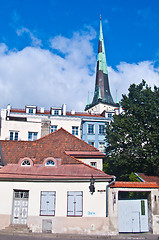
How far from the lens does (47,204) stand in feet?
55.9

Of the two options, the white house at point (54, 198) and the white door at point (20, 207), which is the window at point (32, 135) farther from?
the white door at point (20, 207)

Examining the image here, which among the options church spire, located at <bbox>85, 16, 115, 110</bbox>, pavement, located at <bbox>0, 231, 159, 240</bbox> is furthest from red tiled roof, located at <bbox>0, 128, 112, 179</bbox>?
church spire, located at <bbox>85, 16, 115, 110</bbox>

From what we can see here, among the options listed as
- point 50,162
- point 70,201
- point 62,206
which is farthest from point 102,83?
point 62,206

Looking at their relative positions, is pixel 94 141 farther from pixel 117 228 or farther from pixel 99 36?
pixel 99 36

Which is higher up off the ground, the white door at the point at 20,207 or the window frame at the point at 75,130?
the window frame at the point at 75,130

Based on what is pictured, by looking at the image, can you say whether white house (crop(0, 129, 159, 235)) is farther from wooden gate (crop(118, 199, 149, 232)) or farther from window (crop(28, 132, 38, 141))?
window (crop(28, 132, 38, 141))

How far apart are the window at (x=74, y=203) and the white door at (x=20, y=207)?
3.06 metres

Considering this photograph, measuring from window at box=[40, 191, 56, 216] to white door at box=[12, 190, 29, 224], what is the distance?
124 cm

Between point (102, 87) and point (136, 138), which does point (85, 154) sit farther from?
point (102, 87)

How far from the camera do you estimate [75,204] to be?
55.6ft

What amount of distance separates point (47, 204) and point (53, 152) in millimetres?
4432

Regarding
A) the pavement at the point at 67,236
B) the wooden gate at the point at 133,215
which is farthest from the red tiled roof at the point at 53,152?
the pavement at the point at 67,236

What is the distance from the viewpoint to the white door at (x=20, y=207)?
675 inches

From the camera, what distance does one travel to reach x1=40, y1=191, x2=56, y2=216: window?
1692 centimetres
